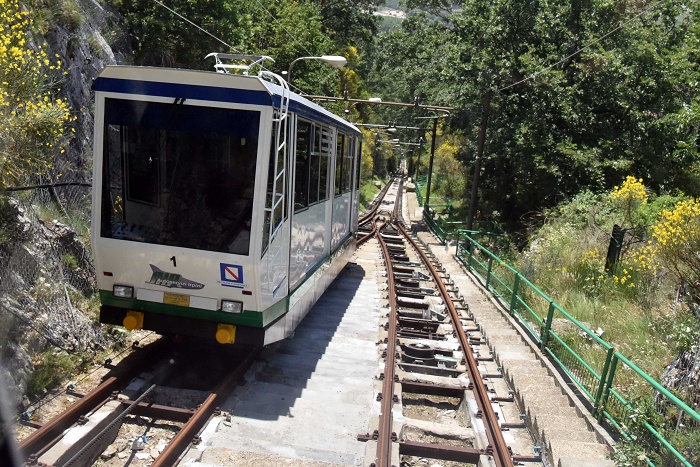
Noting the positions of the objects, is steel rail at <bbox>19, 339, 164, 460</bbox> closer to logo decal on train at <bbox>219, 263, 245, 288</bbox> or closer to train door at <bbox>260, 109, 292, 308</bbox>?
logo decal on train at <bbox>219, 263, 245, 288</bbox>

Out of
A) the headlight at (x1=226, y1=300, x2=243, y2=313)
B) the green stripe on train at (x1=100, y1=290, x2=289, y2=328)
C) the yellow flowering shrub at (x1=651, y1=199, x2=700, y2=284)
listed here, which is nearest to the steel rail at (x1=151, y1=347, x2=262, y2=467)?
the green stripe on train at (x1=100, y1=290, x2=289, y2=328)

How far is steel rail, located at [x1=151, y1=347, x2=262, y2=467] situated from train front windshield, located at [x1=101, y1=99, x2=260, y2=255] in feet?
5.13

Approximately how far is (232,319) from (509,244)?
663 inches

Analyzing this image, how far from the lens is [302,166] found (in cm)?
739

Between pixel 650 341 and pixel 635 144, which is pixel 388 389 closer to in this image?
pixel 650 341

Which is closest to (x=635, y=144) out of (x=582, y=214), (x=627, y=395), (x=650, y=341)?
(x=582, y=214)

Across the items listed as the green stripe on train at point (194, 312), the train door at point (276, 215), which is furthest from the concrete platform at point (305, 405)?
the train door at point (276, 215)

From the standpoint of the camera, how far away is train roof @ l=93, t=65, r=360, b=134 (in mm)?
5883

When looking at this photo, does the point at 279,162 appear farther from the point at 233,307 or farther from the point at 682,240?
the point at 682,240

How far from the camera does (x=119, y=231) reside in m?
6.23

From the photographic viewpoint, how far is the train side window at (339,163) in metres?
10.1

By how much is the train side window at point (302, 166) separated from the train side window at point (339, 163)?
2350 millimetres

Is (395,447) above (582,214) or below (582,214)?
below

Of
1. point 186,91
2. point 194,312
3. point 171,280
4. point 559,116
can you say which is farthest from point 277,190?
point 559,116
